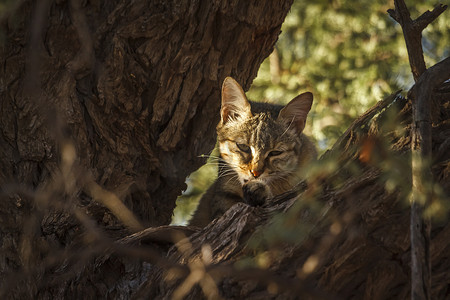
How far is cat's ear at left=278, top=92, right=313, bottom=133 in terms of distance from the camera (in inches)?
170

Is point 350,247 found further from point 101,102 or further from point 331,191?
point 101,102

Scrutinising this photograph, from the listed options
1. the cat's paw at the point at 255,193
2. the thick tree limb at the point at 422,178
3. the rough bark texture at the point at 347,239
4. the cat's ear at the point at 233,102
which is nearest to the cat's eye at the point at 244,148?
the cat's ear at the point at 233,102

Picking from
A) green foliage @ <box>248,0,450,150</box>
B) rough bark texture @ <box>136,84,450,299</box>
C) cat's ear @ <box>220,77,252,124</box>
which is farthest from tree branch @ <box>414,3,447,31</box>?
green foliage @ <box>248,0,450,150</box>

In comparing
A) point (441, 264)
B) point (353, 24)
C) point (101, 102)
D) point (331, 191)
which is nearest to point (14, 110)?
point (101, 102)

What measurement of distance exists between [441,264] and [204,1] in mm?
2080

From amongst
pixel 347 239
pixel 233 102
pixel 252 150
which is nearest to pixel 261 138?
pixel 252 150

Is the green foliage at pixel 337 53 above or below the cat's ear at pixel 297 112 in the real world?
above

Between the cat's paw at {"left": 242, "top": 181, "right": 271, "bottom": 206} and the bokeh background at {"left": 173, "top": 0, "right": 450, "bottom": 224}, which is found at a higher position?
the bokeh background at {"left": 173, "top": 0, "right": 450, "bottom": 224}

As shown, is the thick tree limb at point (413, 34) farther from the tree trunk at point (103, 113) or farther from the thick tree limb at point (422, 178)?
the tree trunk at point (103, 113)

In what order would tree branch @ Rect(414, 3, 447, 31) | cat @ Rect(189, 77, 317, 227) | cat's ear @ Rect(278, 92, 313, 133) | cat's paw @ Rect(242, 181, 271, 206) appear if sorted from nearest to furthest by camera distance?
tree branch @ Rect(414, 3, 447, 31) < cat's paw @ Rect(242, 181, 271, 206) < cat @ Rect(189, 77, 317, 227) < cat's ear @ Rect(278, 92, 313, 133)

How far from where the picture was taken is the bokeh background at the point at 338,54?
6586 mm

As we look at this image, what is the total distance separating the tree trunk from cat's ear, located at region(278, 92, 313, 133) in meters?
0.49

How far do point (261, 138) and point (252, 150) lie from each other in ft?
0.39

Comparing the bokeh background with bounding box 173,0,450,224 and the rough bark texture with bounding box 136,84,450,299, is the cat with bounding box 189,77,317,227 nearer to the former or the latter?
the rough bark texture with bounding box 136,84,450,299
